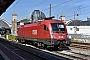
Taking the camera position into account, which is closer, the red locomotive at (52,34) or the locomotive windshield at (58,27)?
the red locomotive at (52,34)

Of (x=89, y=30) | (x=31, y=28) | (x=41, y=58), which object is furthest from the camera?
(x=89, y=30)

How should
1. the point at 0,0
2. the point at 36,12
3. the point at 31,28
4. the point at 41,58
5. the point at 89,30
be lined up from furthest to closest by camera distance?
the point at 89,30, the point at 36,12, the point at 31,28, the point at 0,0, the point at 41,58

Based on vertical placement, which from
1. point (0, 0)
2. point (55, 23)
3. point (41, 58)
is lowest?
point (41, 58)

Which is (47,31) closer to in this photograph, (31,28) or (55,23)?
(55,23)

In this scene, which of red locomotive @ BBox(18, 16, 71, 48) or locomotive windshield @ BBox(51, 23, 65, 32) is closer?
red locomotive @ BBox(18, 16, 71, 48)

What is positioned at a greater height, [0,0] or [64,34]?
[0,0]

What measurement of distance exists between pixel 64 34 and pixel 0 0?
23.9 feet

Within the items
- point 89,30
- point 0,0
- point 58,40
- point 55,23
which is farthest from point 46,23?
point 89,30

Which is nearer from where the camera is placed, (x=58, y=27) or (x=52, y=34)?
(x=52, y=34)

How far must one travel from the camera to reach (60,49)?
851 inches

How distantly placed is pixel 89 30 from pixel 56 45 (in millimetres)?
59466

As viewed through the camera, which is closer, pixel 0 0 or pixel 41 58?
pixel 41 58

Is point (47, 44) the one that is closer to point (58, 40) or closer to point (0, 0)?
point (58, 40)

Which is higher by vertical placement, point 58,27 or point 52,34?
point 58,27
